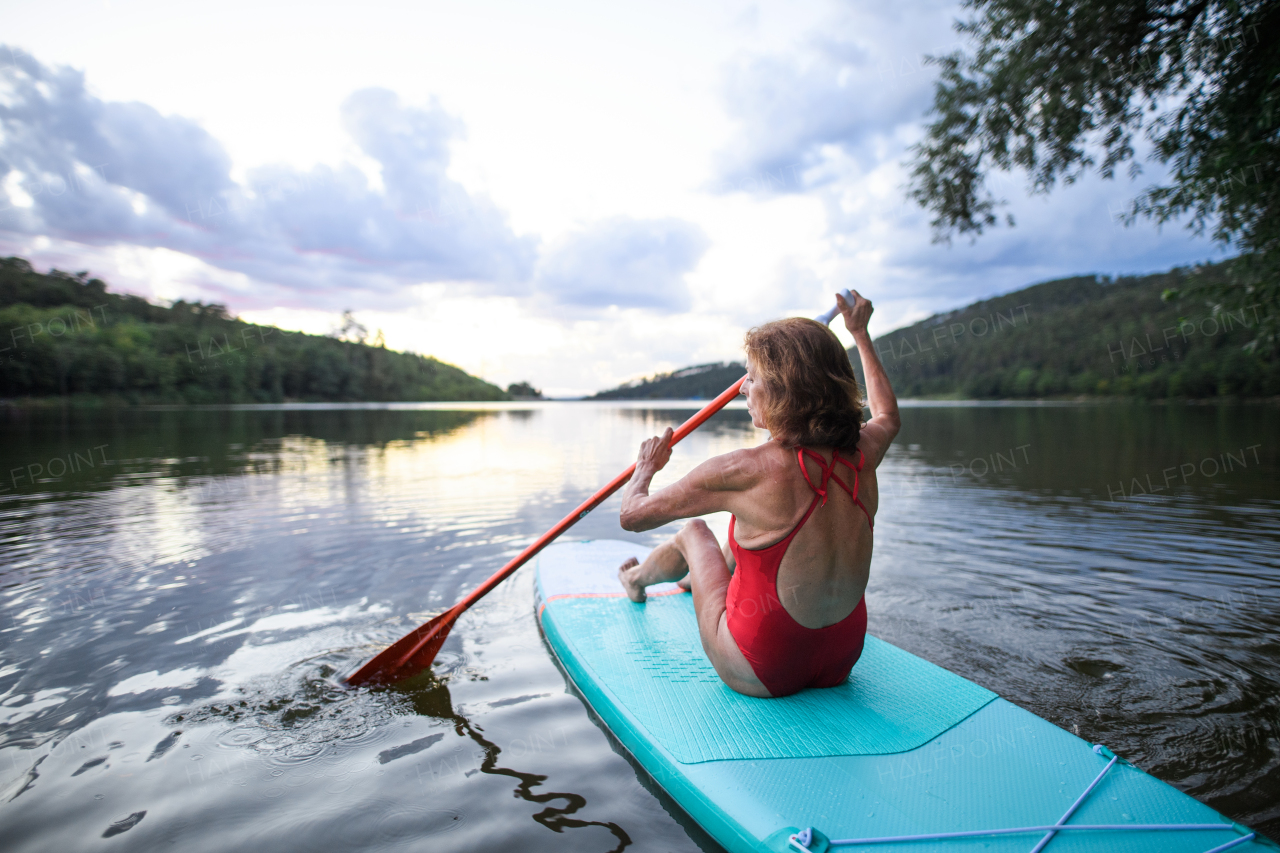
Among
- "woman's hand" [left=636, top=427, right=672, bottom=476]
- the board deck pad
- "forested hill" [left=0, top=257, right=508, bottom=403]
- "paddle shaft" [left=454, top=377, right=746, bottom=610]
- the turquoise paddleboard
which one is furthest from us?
"forested hill" [left=0, top=257, right=508, bottom=403]

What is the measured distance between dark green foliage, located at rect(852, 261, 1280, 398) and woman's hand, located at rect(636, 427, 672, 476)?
169 feet

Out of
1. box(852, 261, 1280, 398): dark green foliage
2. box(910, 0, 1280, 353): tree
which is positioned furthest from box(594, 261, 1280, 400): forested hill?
box(910, 0, 1280, 353): tree

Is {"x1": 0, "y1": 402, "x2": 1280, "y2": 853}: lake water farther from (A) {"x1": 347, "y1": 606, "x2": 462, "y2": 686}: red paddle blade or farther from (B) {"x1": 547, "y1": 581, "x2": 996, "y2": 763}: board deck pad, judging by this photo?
(B) {"x1": 547, "y1": 581, "x2": 996, "y2": 763}: board deck pad

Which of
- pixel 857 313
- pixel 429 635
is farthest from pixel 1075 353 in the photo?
pixel 429 635

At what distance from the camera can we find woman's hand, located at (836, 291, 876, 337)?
304 centimetres

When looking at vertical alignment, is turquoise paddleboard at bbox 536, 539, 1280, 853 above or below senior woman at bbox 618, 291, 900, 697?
below

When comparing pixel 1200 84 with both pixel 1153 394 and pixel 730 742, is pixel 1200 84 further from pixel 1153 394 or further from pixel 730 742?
pixel 1153 394

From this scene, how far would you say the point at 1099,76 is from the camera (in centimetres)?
780

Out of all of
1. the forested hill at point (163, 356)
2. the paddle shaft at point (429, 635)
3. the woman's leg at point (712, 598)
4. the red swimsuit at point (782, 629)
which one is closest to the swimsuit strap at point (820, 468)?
the red swimsuit at point (782, 629)

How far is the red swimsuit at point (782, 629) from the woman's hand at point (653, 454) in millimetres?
412

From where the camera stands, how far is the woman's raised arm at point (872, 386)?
2596 mm

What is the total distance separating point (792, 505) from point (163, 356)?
9602 centimetres

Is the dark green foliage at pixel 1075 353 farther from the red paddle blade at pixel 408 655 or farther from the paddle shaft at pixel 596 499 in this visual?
the red paddle blade at pixel 408 655

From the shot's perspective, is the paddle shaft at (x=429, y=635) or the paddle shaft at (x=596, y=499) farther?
the paddle shaft at (x=429, y=635)
